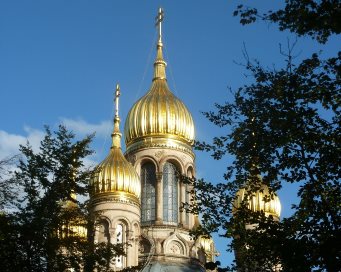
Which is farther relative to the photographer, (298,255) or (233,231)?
(233,231)

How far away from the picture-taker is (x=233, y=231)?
12.7 metres

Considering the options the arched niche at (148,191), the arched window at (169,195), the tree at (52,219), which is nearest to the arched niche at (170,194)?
the arched window at (169,195)

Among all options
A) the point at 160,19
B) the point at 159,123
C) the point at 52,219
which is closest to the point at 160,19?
the point at 160,19

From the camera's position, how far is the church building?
31.2 m

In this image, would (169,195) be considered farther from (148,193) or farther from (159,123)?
(159,123)

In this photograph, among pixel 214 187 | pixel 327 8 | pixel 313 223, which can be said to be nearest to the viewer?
pixel 327 8

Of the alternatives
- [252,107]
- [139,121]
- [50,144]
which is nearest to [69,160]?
[50,144]

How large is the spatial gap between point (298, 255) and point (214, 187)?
2.50 m

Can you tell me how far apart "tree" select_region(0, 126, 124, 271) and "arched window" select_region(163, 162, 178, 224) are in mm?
15450

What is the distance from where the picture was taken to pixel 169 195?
112 feet

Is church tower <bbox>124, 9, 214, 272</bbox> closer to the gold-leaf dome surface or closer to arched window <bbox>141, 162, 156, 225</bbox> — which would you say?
arched window <bbox>141, 162, 156, 225</bbox>

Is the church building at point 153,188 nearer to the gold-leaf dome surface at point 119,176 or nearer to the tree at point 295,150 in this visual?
the gold-leaf dome surface at point 119,176

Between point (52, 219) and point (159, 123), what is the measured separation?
62.1 feet

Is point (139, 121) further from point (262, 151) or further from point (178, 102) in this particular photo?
point (262, 151)
